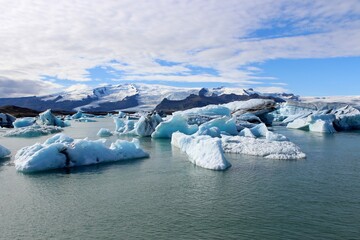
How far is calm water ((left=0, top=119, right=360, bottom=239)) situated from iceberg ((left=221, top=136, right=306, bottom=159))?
46.7 inches

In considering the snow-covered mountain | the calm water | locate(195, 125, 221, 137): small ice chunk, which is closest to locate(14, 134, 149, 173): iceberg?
the calm water

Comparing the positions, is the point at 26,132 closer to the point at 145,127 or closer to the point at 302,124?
the point at 145,127

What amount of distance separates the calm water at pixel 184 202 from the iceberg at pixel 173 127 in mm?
8336

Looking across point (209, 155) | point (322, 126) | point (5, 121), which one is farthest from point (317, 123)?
point (5, 121)

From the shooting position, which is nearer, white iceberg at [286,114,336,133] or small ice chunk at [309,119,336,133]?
small ice chunk at [309,119,336,133]

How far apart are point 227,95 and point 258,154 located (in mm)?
155633

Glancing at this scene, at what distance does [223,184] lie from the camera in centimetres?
955

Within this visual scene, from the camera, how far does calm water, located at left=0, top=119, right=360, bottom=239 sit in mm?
6441

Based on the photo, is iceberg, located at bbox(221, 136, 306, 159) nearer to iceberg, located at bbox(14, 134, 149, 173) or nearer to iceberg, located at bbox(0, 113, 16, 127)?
iceberg, located at bbox(14, 134, 149, 173)

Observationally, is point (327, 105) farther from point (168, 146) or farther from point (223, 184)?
point (223, 184)

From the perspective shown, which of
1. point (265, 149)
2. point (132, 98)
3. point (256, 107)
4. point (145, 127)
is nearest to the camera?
point (265, 149)

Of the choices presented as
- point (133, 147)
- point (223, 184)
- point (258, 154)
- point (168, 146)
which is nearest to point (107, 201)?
point (223, 184)

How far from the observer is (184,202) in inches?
317

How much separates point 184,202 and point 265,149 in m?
6.85
